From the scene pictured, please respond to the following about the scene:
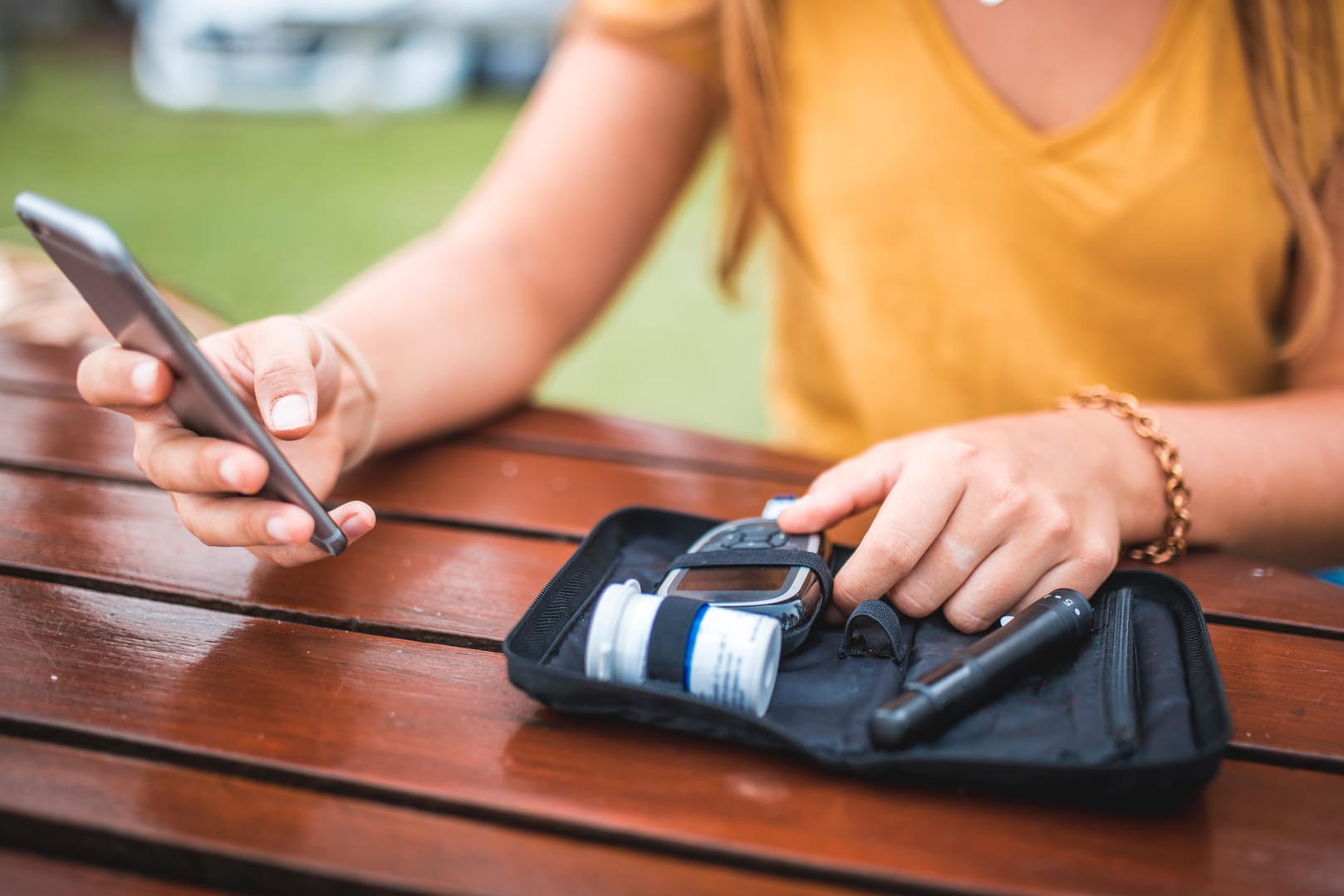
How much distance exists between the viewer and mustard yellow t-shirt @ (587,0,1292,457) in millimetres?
961

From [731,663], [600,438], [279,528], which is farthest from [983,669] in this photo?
[600,438]

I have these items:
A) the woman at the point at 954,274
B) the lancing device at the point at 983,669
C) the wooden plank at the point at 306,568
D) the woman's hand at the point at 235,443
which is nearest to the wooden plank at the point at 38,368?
the wooden plank at the point at 306,568

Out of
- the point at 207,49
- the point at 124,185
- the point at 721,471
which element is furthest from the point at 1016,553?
the point at 207,49

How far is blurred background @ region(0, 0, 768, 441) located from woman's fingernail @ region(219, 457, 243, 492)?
71.3 inches

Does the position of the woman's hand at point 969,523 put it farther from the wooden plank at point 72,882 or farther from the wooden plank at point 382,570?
the wooden plank at point 72,882

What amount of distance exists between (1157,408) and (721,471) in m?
0.38

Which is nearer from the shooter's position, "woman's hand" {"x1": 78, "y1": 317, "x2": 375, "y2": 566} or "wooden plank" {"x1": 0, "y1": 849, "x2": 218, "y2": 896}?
"wooden plank" {"x1": 0, "y1": 849, "x2": 218, "y2": 896}

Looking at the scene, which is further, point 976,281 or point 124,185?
point 124,185

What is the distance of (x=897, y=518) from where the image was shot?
26.3 inches

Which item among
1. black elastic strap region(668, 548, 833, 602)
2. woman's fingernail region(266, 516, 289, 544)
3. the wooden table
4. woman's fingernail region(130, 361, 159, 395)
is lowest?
the wooden table

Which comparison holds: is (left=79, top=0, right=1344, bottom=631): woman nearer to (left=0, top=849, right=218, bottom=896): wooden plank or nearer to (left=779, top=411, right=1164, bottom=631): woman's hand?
(left=779, top=411, right=1164, bottom=631): woman's hand

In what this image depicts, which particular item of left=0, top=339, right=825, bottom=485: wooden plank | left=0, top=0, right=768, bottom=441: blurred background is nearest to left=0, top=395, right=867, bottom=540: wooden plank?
left=0, top=339, right=825, bottom=485: wooden plank

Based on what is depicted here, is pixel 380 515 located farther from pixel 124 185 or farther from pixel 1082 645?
pixel 124 185

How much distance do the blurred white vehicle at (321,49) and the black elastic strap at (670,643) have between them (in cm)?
518
